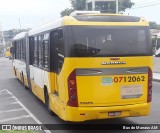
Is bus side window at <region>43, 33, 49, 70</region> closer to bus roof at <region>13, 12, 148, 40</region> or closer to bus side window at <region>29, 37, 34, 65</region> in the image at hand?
bus roof at <region>13, 12, 148, 40</region>

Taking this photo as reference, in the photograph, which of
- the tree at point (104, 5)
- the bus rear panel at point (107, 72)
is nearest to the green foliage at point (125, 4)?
the tree at point (104, 5)

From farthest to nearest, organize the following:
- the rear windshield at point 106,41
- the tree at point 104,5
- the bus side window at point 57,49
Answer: the tree at point 104,5 → the bus side window at point 57,49 → the rear windshield at point 106,41

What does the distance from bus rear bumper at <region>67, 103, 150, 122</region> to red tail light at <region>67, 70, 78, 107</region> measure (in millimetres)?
114

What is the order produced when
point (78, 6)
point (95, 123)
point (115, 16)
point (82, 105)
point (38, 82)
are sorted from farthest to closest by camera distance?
point (78, 6)
point (38, 82)
point (95, 123)
point (115, 16)
point (82, 105)

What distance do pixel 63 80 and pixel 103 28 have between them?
5.10 ft

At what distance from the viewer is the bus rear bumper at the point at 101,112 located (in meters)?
9.43

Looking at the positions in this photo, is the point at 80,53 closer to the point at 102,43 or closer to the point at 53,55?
the point at 102,43

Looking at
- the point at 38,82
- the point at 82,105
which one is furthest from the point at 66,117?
the point at 38,82

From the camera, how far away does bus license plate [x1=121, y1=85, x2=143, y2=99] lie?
9.76 meters

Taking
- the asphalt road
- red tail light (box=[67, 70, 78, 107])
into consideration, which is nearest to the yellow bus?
red tail light (box=[67, 70, 78, 107])

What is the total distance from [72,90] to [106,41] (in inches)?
56.5

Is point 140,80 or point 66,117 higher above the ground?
point 140,80

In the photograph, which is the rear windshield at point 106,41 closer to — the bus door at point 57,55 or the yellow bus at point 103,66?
the yellow bus at point 103,66

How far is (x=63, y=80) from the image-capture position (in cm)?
981
